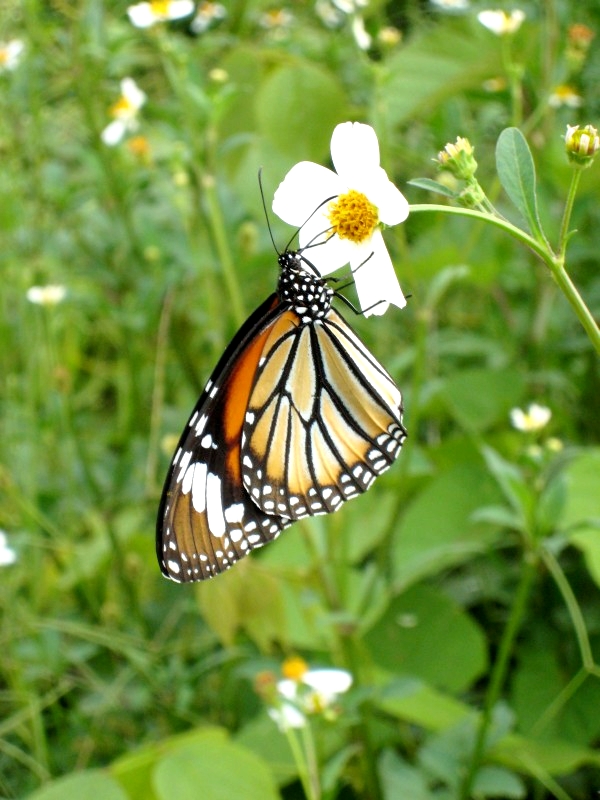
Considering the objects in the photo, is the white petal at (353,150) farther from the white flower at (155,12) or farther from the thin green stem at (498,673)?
the white flower at (155,12)

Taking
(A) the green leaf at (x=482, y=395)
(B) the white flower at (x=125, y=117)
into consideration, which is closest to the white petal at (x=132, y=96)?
(B) the white flower at (x=125, y=117)

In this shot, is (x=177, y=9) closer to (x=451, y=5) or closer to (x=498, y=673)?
(x=451, y=5)

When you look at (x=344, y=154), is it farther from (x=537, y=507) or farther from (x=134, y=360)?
(x=134, y=360)

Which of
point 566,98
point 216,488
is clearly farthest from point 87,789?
point 566,98

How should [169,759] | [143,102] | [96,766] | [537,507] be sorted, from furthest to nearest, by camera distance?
[143,102]
[96,766]
[169,759]
[537,507]

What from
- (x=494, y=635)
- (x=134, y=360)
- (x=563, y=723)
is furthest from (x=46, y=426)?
(x=563, y=723)

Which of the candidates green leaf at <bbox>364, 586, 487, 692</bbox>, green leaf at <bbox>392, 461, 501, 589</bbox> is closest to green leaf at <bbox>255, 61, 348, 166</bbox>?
green leaf at <bbox>392, 461, 501, 589</bbox>
